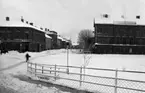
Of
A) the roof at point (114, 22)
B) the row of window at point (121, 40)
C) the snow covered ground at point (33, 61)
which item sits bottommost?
the snow covered ground at point (33, 61)

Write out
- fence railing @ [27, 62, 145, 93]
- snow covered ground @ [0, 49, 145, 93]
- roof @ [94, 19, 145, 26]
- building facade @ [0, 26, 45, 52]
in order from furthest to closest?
1. roof @ [94, 19, 145, 26]
2. building facade @ [0, 26, 45, 52]
3. snow covered ground @ [0, 49, 145, 93]
4. fence railing @ [27, 62, 145, 93]

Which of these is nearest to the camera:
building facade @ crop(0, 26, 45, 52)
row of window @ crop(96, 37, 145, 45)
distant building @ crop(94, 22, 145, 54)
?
building facade @ crop(0, 26, 45, 52)

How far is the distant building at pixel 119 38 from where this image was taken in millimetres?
61969

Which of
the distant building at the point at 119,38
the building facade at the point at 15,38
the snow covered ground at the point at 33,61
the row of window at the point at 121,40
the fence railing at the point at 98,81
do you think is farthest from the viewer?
the row of window at the point at 121,40

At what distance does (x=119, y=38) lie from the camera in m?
63.1

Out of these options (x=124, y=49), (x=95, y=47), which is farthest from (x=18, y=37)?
(x=124, y=49)

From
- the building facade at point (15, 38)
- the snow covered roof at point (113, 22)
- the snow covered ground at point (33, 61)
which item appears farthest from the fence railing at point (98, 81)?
the snow covered roof at point (113, 22)

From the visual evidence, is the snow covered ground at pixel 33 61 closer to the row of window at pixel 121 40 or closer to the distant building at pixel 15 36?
the distant building at pixel 15 36

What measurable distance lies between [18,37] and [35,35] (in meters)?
8.85

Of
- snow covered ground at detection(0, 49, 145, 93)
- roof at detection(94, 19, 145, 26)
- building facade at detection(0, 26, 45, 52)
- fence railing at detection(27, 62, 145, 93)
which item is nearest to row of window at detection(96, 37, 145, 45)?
roof at detection(94, 19, 145, 26)

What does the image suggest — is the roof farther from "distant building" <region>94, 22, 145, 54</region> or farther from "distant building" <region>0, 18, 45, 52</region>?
"distant building" <region>0, 18, 45, 52</region>

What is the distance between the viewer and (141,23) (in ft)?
212

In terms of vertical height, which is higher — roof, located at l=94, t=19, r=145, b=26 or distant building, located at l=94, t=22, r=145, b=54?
roof, located at l=94, t=19, r=145, b=26

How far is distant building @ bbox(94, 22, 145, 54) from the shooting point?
62.0 meters
